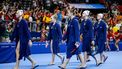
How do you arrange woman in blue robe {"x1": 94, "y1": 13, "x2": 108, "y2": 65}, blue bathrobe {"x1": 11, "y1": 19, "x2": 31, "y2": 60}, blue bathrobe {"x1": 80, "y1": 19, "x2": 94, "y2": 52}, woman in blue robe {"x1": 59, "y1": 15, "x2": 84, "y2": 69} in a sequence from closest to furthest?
blue bathrobe {"x1": 11, "y1": 19, "x2": 31, "y2": 60}
woman in blue robe {"x1": 59, "y1": 15, "x2": 84, "y2": 69}
blue bathrobe {"x1": 80, "y1": 19, "x2": 94, "y2": 52}
woman in blue robe {"x1": 94, "y1": 13, "x2": 108, "y2": 65}

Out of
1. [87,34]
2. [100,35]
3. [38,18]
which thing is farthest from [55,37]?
A: [38,18]

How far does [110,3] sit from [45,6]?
7238 millimetres

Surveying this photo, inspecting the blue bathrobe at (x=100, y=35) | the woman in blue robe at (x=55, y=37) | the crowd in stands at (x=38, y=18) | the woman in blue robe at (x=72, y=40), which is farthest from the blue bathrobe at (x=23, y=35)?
the crowd in stands at (x=38, y=18)

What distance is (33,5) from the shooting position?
82.8 ft

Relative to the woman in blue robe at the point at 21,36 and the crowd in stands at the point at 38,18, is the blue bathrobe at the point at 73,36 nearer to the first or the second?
the woman in blue robe at the point at 21,36

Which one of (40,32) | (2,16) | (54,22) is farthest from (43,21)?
(54,22)

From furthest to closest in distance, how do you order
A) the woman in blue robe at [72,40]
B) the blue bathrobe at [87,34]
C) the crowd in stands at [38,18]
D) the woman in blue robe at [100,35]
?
the crowd in stands at [38,18] < the woman in blue robe at [100,35] < the blue bathrobe at [87,34] < the woman in blue robe at [72,40]

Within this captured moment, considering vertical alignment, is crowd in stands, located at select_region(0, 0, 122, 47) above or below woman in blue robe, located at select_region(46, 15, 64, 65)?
below

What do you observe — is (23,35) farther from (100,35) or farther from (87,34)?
(100,35)

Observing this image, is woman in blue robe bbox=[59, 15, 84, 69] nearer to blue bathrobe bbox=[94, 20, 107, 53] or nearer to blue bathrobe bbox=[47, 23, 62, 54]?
blue bathrobe bbox=[47, 23, 62, 54]

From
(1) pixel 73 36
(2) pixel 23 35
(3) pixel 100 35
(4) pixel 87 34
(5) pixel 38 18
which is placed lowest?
(5) pixel 38 18

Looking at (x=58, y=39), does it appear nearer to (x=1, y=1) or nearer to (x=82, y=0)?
(x=1, y=1)

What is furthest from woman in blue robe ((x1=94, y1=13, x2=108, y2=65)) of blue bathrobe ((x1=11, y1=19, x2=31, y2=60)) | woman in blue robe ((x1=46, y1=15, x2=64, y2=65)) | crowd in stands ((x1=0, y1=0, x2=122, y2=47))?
crowd in stands ((x1=0, y1=0, x2=122, y2=47))

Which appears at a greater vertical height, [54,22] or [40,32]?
[54,22]
